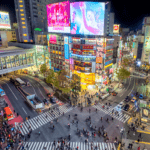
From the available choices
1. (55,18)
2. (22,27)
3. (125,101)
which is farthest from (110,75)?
(22,27)

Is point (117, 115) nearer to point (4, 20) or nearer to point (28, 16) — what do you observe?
point (4, 20)

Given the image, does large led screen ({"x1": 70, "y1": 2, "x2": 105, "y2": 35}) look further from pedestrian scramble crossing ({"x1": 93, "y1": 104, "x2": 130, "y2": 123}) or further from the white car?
pedestrian scramble crossing ({"x1": 93, "y1": 104, "x2": 130, "y2": 123})

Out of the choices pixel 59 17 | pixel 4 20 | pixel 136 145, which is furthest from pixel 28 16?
pixel 136 145

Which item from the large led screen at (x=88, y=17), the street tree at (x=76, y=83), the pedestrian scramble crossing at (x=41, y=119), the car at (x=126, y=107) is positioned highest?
the large led screen at (x=88, y=17)

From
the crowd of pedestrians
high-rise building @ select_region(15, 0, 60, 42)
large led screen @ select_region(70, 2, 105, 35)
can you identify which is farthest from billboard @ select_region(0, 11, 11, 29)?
the crowd of pedestrians

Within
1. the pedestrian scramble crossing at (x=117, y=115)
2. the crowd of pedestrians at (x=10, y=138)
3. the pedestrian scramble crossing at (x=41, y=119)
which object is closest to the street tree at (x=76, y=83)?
the pedestrian scramble crossing at (x=41, y=119)

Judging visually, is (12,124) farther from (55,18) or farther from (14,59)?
(55,18)

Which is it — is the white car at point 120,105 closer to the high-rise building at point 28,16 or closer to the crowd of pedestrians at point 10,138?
the crowd of pedestrians at point 10,138
